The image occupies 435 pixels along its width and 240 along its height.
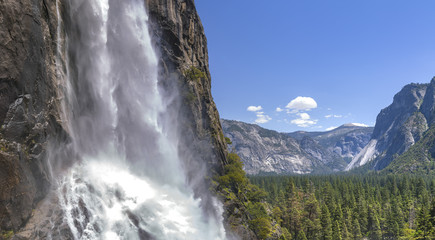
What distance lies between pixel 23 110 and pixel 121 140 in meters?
19.2

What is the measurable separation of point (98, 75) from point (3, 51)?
58.5 ft

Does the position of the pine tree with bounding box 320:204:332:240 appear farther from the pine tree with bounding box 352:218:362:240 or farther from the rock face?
the rock face

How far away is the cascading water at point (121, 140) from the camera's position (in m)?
29.1

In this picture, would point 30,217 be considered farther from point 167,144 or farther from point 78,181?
point 167,144

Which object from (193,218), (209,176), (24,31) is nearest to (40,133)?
(24,31)

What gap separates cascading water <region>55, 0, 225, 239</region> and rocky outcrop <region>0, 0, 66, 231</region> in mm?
3839

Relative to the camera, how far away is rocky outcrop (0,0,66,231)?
68.9ft

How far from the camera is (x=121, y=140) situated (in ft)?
136

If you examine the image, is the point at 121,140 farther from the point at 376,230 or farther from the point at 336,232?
the point at 376,230

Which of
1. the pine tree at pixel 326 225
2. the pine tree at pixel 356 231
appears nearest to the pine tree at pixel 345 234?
the pine tree at pixel 326 225

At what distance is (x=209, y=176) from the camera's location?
52031mm

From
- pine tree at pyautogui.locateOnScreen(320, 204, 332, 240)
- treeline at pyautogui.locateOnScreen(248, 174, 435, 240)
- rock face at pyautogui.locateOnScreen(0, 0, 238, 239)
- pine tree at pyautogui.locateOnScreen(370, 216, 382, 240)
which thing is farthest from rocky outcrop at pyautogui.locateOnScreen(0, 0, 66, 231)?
pine tree at pyautogui.locateOnScreen(370, 216, 382, 240)

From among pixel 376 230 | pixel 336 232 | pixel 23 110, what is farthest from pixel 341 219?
pixel 23 110

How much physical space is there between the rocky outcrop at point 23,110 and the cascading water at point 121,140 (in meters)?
3.84
